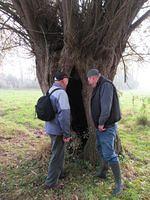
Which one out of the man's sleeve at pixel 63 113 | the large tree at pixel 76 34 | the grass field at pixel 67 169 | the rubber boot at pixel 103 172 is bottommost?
the grass field at pixel 67 169

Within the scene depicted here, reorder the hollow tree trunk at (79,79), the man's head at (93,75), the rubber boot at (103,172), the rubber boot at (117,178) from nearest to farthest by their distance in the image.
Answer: the man's head at (93,75) < the rubber boot at (117,178) < the rubber boot at (103,172) < the hollow tree trunk at (79,79)

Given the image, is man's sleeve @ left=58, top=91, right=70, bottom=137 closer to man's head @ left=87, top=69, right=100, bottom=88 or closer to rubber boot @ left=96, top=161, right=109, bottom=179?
man's head @ left=87, top=69, right=100, bottom=88

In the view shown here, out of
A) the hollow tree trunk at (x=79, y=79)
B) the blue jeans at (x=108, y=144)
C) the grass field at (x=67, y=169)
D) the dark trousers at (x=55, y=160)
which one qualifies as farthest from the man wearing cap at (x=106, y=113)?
the hollow tree trunk at (x=79, y=79)

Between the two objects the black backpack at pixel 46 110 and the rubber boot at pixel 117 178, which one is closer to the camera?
the black backpack at pixel 46 110

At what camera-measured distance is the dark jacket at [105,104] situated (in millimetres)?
5250

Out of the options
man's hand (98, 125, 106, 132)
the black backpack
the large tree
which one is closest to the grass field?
the large tree

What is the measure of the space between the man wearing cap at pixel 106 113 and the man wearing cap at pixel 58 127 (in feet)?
1.69

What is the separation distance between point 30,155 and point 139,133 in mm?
4179

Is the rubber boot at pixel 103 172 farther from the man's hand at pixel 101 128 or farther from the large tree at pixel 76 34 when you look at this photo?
the man's hand at pixel 101 128

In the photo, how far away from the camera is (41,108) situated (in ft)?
17.6

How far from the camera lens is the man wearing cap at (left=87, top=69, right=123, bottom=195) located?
5.27m

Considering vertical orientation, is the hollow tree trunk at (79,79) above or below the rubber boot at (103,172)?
above

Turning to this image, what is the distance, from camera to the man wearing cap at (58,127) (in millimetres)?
5266

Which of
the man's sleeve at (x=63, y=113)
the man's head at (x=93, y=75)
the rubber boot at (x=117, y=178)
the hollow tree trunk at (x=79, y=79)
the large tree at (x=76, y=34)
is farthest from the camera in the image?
the hollow tree trunk at (x=79, y=79)
